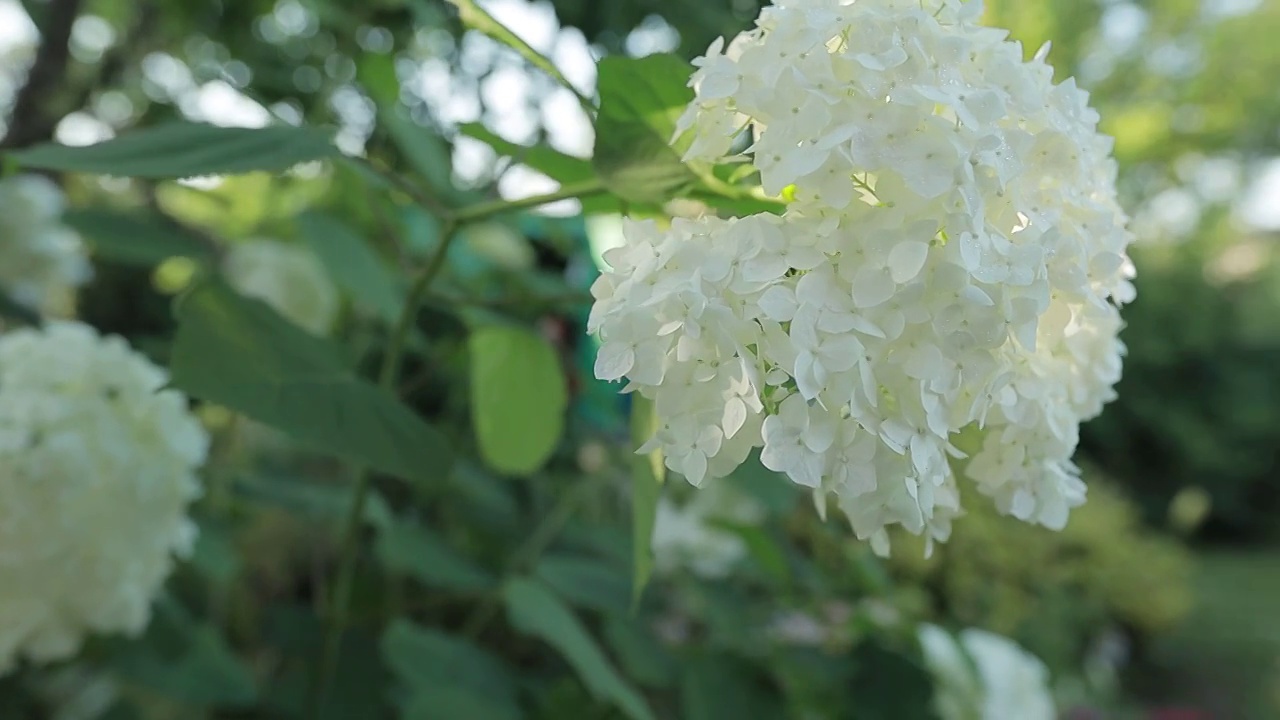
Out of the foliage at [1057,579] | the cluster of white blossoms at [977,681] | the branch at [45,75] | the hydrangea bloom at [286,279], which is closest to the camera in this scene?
the branch at [45,75]

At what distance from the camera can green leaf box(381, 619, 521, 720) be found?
0.84 m

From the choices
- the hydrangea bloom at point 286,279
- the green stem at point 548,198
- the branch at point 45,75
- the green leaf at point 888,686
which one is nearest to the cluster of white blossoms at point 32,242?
the branch at point 45,75

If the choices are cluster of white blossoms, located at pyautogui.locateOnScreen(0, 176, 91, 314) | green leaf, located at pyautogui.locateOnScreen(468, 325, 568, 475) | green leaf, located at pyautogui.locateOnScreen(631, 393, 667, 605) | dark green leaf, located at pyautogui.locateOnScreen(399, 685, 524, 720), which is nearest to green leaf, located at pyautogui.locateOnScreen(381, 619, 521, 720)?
dark green leaf, located at pyautogui.locateOnScreen(399, 685, 524, 720)

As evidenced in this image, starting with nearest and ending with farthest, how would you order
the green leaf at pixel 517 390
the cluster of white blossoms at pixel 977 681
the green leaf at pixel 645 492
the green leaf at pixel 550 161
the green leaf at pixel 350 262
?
1. the green leaf at pixel 645 492
2. the green leaf at pixel 550 161
3. the green leaf at pixel 517 390
4. the green leaf at pixel 350 262
5. the cluster of white blossoms at pixel 977 681

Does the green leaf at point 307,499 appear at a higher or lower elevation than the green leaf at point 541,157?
lower

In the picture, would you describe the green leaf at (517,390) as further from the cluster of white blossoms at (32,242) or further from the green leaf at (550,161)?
the cluster of white blossoms at (32,242)

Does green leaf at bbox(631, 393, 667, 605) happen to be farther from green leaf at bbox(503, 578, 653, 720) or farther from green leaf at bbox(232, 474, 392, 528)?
green leaf at bbox(232, 474, 392, 528)

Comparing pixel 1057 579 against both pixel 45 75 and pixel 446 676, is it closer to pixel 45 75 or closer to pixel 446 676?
pixel 446 676

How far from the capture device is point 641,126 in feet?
1.74

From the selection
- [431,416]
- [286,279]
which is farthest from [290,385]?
[431,416]

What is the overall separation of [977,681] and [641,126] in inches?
39.5

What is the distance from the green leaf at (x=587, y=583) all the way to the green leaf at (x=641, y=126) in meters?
0.52

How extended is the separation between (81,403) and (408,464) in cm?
40

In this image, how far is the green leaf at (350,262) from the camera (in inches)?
35.0
